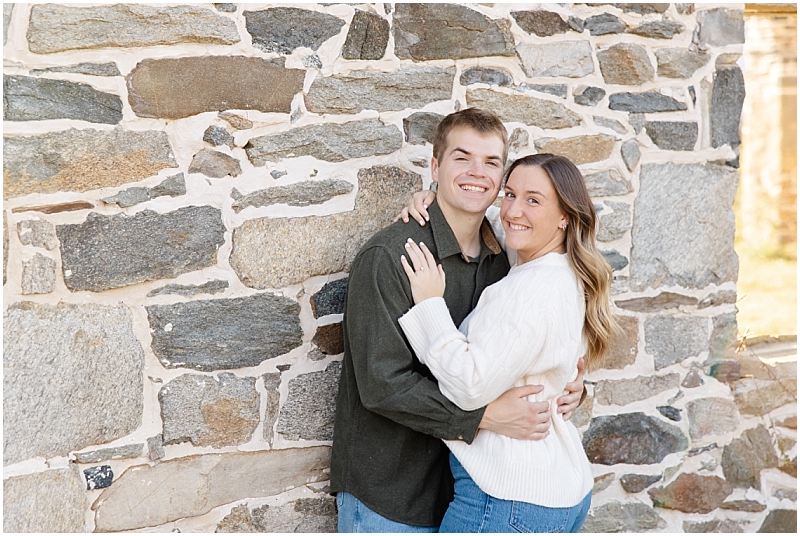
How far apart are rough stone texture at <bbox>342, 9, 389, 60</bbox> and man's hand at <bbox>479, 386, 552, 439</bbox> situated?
120 centimetres

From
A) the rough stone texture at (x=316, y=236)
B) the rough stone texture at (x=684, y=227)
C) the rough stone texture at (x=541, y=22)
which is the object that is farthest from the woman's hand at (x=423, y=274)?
the rough stone texture at (x=684, y=227)

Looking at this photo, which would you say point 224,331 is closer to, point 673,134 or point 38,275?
point 38,275

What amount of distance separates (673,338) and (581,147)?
905 millimetres

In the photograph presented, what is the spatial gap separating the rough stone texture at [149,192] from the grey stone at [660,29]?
183 centimetres

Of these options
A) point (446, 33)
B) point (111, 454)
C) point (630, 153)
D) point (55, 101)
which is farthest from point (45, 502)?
point (630, 153)

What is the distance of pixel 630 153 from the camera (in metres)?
2.92

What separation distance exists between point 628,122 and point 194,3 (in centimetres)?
170

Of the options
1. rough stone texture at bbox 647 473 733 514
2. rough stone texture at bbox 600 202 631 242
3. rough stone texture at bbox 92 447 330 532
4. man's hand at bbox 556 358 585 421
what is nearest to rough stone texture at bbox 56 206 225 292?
rough stone texture at bbox 92 447 330 532

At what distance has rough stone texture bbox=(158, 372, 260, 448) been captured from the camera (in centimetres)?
225

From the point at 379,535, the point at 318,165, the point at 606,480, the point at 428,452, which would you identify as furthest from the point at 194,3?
the point at 606,480

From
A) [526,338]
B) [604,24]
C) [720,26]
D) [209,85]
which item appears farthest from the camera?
[720,26]

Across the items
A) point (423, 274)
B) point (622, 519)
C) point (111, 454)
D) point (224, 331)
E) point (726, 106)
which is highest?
point (726, 106)

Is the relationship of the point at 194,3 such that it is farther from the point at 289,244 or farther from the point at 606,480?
the point at 606,480

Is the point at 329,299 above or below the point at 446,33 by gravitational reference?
below
